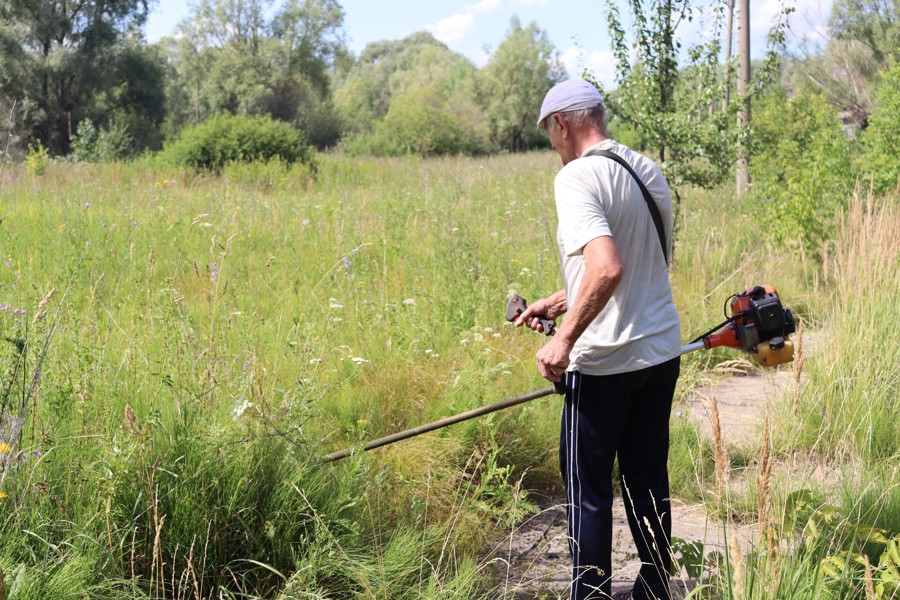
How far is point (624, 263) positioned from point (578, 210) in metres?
0.29

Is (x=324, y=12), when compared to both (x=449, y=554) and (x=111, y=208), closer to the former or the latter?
(x=111, y=208)

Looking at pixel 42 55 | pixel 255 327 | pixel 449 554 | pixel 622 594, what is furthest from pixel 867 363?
pixel 42 55

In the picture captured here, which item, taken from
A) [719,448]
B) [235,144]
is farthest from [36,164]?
[719,448]

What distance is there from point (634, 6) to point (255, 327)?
5199 millimetres

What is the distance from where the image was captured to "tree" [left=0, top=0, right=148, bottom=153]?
118ft

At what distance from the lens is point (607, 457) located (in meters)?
2.99

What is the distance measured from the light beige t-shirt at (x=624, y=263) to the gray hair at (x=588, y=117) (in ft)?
0.26

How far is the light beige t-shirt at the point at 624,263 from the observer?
2.82m

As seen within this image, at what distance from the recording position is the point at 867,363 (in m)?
4.85

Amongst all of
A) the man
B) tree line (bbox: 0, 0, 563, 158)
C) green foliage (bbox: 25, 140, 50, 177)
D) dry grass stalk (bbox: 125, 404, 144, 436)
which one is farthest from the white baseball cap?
tree line (bbox: 0, 0, 563, 158)

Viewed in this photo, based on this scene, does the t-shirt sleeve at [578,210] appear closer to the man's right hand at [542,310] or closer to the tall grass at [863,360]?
the man's right hand at [542,310]

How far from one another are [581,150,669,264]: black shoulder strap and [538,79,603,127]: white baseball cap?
0.18 meters

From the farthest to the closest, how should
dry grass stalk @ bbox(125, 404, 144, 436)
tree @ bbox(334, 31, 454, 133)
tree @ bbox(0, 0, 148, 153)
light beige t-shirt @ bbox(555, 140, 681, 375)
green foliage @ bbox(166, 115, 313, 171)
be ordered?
tree @ bbox(334, 31, 454, 133)
tree @ bbox(0, 0, 148, 153)
green foliage @ bbox(166, 115, 313, 171)
light beige t-shirt @ bbox(555, 140, 681, 375)
dry grass stalk @ bbox(125, 404, 144, 436)

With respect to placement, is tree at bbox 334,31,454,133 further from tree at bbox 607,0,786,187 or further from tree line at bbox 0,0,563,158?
tree at bbox 607,0,786,187
